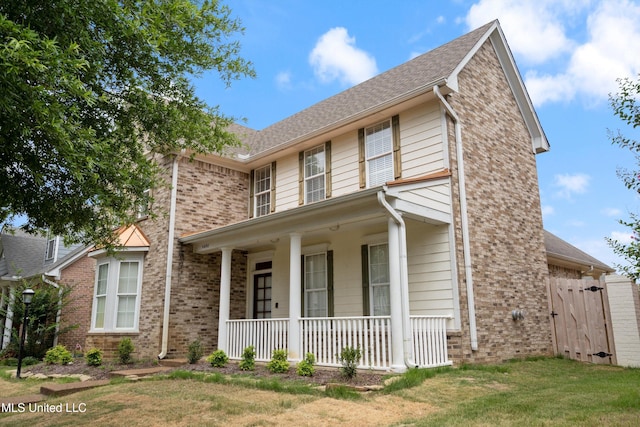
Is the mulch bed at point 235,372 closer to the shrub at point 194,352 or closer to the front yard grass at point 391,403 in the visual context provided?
the shrub at point 194,352

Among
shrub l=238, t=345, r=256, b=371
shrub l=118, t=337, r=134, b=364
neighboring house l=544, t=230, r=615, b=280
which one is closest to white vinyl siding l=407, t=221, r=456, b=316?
shrub l=238, t=345, r=256, b=371

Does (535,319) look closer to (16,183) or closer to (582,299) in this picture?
(582,299)

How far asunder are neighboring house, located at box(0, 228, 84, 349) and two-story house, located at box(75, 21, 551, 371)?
4.90 meters

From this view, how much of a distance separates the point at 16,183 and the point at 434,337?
7.19m

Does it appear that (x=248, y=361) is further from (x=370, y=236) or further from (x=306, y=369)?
(x=370, y=236)

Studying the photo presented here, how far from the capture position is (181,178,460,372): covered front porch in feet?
28.2

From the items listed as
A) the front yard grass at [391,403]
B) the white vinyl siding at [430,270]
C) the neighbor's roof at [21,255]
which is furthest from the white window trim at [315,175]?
the neighbor's roof at [21,255]

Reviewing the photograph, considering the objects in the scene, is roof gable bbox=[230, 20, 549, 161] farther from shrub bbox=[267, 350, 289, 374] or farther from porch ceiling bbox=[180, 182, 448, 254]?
shrub bbox=[267, 350, 289, 374]

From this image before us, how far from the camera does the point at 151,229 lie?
45.6ft

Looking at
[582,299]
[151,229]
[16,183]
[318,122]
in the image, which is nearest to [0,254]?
[151,229]

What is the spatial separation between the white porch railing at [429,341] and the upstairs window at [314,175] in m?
4.84

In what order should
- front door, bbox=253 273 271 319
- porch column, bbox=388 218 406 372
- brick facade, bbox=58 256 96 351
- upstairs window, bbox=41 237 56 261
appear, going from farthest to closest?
upstairs window, bbox=41 237 56 261, brick facade, bbox=58 256 96 351, front door, bbox=253 273 271 319, porch column, bbox=388 218 406 372

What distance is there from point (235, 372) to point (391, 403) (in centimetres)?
432

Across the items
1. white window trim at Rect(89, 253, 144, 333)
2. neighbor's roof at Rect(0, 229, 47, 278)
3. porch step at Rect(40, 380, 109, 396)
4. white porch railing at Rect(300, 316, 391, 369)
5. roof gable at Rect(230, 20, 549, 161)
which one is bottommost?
porch step at Rect(40, 380, 109, 396)
